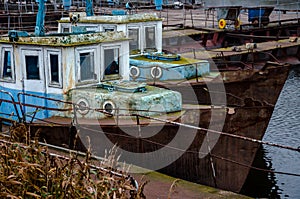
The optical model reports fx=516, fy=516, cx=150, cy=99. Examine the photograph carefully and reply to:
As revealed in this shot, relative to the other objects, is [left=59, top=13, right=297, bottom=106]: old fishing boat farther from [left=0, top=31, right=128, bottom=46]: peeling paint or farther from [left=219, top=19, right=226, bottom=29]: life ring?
[left=219, top=19, right=226, bottom=29]: life ring

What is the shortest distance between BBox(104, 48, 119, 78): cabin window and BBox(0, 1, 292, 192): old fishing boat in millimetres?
25

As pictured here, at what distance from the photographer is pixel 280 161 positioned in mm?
16016

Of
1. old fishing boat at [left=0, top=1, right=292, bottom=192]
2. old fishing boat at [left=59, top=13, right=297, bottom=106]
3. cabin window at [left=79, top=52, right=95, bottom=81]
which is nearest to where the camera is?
old fishing boat at [left=0, top=1, right=292, bottom=192]

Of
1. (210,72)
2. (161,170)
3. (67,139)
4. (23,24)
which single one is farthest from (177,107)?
(23,24)

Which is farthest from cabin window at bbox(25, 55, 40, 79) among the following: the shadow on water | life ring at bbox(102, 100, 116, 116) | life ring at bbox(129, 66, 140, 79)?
the shadow on water

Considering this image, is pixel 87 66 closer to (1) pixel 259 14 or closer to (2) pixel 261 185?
(2) pixel 261 185

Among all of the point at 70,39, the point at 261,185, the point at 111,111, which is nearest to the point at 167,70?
the point at 111,111

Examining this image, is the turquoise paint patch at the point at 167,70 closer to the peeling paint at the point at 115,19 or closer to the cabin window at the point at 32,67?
the peeling paint at the point at 115,19

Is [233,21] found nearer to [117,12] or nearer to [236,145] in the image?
[117,12]

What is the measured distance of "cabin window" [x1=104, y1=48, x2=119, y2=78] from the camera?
A: 12.4 meters

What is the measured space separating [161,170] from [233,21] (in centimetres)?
2364

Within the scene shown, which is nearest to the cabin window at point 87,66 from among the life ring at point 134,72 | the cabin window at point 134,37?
the life ring at point 134,72

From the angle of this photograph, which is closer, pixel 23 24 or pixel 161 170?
pixel 161 170

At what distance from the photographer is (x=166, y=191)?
8469 mm
